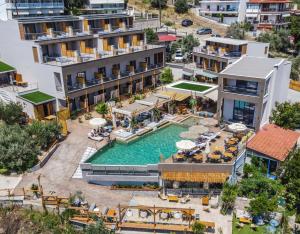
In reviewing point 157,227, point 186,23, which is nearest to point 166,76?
point 157,227

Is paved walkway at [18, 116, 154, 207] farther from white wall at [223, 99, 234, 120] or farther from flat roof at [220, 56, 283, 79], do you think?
flat roof at [220, 56, 283, 79]

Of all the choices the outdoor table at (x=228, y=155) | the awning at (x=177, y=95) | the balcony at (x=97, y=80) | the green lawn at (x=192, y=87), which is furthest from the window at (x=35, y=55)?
the outdoor table at (x=228, y=155)

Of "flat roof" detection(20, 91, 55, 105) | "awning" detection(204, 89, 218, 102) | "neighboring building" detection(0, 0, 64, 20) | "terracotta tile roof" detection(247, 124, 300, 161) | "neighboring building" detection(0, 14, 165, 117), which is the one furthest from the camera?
"neighboring building" detection(0, 0, 64, 20)

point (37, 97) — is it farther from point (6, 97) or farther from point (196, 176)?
point (196, 176)

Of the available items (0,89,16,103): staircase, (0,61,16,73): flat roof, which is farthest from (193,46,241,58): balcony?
(0,89,16,103): staircase

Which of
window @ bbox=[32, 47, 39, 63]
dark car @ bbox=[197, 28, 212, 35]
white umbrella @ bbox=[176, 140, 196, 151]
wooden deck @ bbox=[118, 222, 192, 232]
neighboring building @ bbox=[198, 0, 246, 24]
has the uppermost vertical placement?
neighboring building @ bbox=[198, 0, 246, 24]

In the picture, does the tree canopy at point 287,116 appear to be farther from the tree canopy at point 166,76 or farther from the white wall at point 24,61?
the white wall at point 24,61

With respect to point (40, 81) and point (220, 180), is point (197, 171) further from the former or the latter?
point (40, 81)

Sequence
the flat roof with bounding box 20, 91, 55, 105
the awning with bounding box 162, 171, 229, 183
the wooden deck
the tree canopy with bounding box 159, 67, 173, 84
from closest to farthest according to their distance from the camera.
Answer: the wooden deck → the awning with bounding box 162, 171, 229, 183 → the flat roof with bounding box 20, 91, 55, 105 → the tree canopy with bounding box 159, 67, 173, 84
